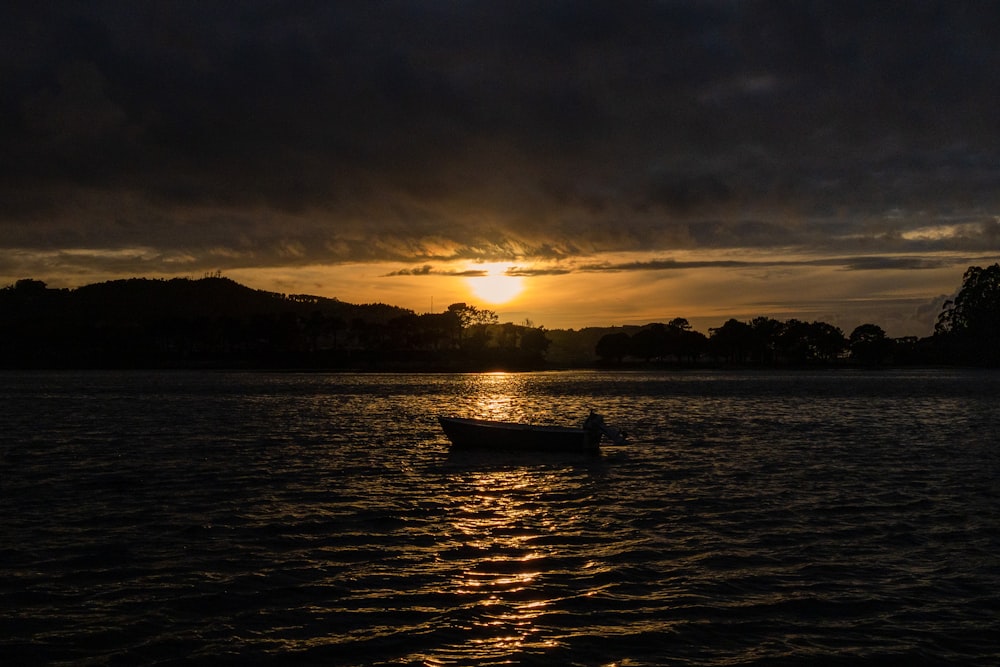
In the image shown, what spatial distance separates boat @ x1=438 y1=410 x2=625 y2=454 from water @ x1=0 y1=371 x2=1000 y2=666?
208cm

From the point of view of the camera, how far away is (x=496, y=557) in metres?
21.6

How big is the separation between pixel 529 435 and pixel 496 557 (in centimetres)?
2609

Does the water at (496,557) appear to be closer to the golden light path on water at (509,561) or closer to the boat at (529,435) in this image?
the golden light path on water at (509,561)

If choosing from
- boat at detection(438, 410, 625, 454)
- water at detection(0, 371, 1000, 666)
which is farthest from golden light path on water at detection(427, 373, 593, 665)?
boat at detection(438, 410, 625, 454)

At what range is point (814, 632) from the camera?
627 inches

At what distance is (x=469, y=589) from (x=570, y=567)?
3.12 m

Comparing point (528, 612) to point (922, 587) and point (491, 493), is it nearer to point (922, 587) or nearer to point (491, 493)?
point (922, 587)

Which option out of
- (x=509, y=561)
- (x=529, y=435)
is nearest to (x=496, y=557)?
(x=509, y=561)

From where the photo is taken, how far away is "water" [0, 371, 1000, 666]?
600 inches

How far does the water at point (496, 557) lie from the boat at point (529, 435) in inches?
81.8

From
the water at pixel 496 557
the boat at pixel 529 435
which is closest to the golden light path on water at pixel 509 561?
the water at pixel 496 557

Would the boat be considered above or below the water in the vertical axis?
above

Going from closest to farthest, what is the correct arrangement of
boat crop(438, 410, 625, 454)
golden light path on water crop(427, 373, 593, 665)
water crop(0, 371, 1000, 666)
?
water crop(0, 371, 1000, 666), golden light path on water crop(427, 373, 593, 665), boat crop(438, 410, 625, 454)

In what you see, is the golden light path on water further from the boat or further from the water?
the boat
